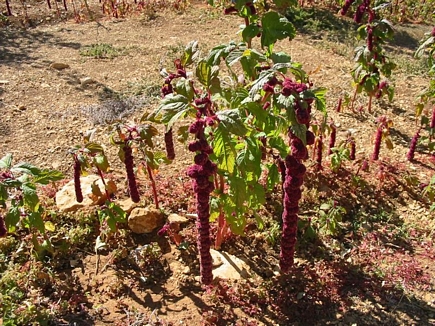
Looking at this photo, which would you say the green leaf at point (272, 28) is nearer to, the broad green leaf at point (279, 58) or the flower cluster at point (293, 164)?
the broad green leaf at point (279, 58)

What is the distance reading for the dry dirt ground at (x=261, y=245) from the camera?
3363mm

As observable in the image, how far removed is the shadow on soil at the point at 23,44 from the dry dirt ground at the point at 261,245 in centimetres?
32

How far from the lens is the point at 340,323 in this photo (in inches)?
130

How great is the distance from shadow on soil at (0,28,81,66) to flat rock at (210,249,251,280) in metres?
5.77

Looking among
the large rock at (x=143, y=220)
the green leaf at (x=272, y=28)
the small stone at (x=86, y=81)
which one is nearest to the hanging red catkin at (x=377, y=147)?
the green leaf at (x=272, y=28)

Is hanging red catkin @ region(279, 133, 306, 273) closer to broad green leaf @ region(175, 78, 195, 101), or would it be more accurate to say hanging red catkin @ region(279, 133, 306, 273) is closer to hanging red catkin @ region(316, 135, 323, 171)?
broad green leaf @ region(175, 78, 195, 101)

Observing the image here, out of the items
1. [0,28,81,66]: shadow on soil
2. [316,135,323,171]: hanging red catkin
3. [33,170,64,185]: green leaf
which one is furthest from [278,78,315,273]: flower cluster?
[0,28,81,66]: shadow on soil

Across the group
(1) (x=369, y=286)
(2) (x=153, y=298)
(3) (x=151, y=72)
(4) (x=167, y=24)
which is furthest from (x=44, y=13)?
(1) (x=369, y=286)

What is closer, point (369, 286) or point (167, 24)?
point (369, 286)

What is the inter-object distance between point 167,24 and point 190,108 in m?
7.90

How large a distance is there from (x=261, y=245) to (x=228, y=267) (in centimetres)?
45

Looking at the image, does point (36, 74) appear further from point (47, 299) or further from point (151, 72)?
point (47, 299)

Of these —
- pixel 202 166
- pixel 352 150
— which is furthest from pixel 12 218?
pixel 352 150

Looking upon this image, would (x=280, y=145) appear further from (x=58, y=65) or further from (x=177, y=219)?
(x=58, y=65)
